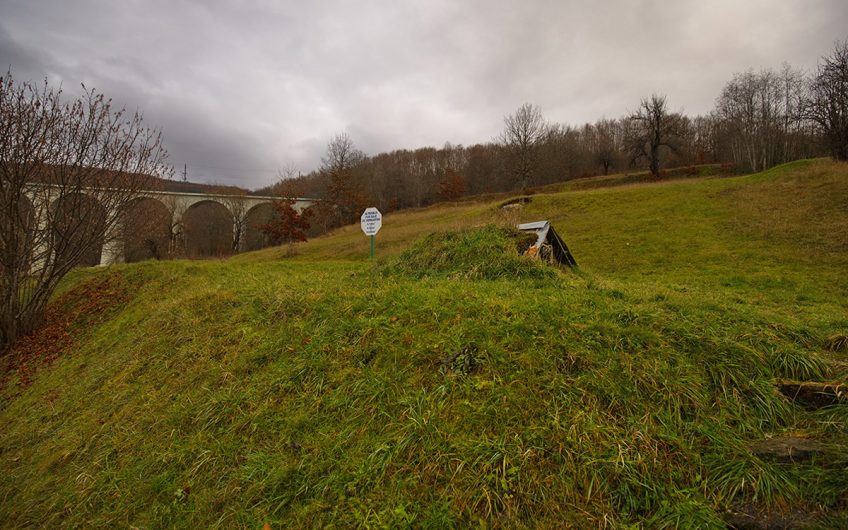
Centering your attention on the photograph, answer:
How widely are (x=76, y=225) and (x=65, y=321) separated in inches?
87.7

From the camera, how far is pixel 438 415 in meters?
2.38

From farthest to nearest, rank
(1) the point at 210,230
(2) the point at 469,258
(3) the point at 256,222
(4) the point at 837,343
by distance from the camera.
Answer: (1) the point at 210,230 < (3) the point at 256,222 < (2) the point at 469,258 < (4) the point at 837,343

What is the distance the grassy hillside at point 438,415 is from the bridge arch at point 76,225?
4039 millimetres

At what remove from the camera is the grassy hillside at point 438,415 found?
1.90 meters

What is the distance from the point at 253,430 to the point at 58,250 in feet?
29.0

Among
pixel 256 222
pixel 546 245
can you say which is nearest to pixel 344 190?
pixel 256 222

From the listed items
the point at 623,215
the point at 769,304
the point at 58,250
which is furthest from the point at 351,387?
the point at 623,215

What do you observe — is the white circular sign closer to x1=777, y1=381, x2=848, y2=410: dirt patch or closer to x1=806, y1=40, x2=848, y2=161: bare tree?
x1=777, y1=381, x2=848, y2=410: dirt patch

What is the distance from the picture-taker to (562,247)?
21.2 ft

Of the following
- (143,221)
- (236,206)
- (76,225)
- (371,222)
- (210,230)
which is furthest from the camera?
(210,230)

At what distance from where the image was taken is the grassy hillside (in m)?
1.90

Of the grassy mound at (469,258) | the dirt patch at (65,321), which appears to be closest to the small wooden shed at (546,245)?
the grassy mound at (469,258)

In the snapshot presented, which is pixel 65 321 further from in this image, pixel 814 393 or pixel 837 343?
pixel 837 343

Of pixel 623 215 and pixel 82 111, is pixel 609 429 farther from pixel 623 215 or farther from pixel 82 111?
pixel 623 215
